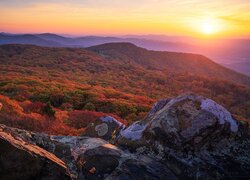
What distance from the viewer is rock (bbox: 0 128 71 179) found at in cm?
470

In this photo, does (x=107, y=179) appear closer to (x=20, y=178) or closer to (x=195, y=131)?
(x=20, y=178)

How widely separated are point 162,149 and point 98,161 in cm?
144

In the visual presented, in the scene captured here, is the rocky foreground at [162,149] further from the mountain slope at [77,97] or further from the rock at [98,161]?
the mountain slope at [77,97]

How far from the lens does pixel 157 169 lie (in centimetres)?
564

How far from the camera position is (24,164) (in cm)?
479

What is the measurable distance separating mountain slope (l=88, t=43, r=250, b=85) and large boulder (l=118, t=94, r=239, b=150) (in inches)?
4872

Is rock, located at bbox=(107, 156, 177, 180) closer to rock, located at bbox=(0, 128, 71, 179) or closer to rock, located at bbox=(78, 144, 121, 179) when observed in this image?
rock, located at bbox=(78, 144, 121, 179)

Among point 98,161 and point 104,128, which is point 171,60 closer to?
point 104,128

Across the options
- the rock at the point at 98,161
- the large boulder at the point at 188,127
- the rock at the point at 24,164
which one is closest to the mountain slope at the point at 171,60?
the large boulder at the point at 188,127

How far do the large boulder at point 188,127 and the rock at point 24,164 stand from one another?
6.54 ft

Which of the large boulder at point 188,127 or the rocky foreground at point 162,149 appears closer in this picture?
the rocky foreground at point 162,149

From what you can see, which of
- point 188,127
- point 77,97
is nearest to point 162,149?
point 188,127

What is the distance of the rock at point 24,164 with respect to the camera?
15.4 ft

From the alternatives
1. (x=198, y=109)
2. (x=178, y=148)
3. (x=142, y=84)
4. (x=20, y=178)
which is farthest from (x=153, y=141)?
(x=142, y=84)
